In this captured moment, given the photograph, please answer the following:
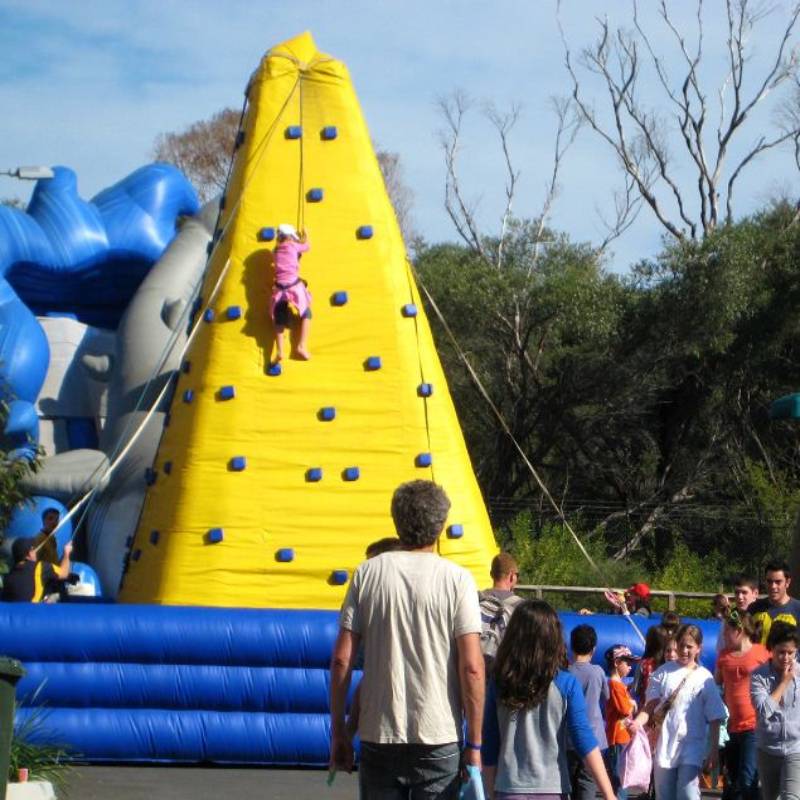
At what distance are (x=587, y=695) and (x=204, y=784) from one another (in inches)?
116

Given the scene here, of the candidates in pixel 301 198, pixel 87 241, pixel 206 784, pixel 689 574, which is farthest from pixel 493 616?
pixel 689 574

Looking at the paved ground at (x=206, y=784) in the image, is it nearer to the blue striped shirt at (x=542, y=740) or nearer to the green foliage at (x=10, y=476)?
the green foliage at (x=10, y=476)

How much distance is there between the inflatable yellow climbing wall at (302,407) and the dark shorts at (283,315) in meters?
0.14

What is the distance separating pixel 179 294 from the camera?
18.5 m

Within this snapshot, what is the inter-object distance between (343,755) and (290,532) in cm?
582

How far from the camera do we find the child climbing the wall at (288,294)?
35.1 feet

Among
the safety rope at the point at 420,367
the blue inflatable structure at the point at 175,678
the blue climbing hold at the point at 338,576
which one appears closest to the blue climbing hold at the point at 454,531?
the safety rope at the point at 420,367

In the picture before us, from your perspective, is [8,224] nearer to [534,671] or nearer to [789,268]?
[789,268]

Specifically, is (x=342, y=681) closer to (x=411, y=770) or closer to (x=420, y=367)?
(x=411, y=770)

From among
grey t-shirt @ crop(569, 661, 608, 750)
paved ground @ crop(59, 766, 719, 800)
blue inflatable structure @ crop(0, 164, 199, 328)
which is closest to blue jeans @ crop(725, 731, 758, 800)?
grey t-shirt @ crop(569, 661, 608, 750)

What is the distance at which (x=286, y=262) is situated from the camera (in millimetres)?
10742

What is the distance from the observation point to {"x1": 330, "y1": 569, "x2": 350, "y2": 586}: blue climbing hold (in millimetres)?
10469

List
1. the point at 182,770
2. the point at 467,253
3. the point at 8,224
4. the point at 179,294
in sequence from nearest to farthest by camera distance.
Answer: the point at 182,770, the point at 179,294, the point at 8,224, the point at 467,253

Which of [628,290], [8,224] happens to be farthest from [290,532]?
[628,290]
